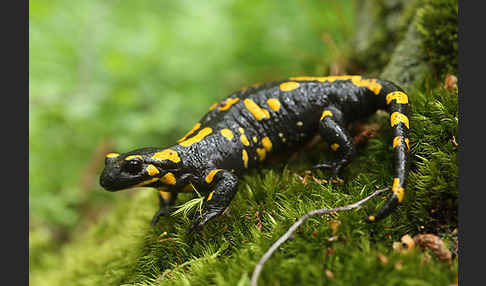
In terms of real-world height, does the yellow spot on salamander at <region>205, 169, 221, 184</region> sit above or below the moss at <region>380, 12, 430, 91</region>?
below

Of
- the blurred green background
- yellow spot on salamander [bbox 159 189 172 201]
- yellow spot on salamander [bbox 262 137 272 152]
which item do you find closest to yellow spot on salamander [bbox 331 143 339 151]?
yellow spot on salamander [bbox 262 137 272 152]

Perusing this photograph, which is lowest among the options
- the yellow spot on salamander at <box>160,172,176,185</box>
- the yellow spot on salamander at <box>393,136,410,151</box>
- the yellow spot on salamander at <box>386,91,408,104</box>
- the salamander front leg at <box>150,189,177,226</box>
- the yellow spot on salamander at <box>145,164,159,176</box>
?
the salamander front leg at <box>150,189,177,226</box>

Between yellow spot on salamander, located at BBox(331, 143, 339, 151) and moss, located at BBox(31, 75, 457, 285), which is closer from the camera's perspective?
moss, located at BBox(31, 75, 457, 285)

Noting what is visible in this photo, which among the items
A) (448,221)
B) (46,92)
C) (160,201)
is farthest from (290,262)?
(46,92)

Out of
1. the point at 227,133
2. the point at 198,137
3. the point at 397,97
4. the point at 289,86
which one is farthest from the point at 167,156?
the point at 397,97

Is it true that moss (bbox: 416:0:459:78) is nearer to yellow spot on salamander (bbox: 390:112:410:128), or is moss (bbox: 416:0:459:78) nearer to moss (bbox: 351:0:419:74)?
moss (bbox: 351:0:419:74)

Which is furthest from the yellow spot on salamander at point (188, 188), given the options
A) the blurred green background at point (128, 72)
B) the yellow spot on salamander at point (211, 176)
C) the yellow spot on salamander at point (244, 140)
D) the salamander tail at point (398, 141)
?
the blurred green background at point (128, 72)

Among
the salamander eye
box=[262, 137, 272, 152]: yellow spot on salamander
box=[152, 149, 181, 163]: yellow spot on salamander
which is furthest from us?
box=[262, 137, 272, 152]: yellow spot on salamander

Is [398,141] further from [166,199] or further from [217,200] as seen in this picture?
[166,199]
